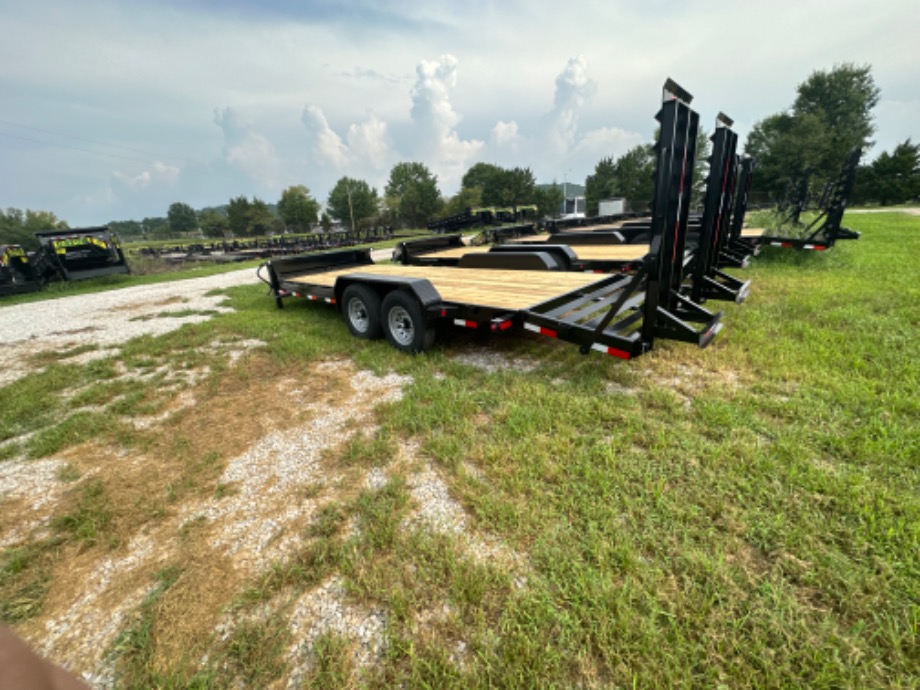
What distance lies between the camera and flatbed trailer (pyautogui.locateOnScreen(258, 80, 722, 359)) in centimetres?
332

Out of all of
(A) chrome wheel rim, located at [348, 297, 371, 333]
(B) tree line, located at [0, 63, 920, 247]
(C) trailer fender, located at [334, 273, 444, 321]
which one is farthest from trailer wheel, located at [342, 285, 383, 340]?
(B) tree line, located at [0, 63, 920, 247]

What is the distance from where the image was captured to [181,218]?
98.6 metres

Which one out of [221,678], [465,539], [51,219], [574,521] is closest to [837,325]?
[574,521]

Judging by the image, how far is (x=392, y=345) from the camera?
4996mm

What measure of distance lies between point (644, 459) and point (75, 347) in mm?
8471

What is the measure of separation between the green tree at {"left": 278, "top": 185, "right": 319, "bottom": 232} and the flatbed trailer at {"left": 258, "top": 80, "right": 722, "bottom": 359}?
68074 millimetres

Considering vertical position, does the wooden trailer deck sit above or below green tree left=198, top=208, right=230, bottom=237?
below

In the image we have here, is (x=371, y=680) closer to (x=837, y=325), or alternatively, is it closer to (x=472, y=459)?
(x=472, y=459)

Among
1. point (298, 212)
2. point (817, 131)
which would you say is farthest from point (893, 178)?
point (298, 212)

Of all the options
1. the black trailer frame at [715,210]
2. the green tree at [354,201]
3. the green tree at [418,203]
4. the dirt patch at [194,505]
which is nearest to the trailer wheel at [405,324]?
the dirt patch at [194,505]

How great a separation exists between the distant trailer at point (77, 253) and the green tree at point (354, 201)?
43493 mm

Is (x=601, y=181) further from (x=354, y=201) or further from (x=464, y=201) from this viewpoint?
(x=354, y=201)

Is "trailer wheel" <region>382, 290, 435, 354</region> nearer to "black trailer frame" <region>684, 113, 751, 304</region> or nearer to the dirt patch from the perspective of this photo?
the dirt patch

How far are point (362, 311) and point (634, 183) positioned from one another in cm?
5819
